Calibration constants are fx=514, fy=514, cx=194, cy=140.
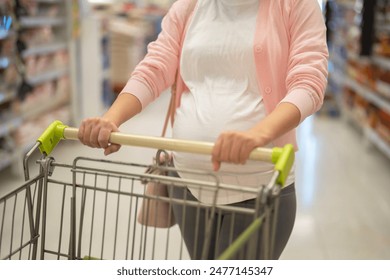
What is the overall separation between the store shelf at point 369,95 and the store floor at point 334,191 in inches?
18.1

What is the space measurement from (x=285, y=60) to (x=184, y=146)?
15.0 inches

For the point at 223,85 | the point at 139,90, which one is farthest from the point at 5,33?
the point at 223,85

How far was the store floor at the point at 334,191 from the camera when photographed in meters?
2.99

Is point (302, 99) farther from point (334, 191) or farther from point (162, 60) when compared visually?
point (334, 191)

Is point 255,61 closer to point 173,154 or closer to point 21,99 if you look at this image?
point 173,154

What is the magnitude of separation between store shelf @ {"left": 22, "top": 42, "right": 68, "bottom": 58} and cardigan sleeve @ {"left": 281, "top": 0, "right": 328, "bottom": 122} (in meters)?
3.62

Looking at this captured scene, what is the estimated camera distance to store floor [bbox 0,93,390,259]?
299 cm

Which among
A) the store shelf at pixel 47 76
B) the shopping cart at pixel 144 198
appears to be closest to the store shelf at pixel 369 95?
the store shelf at pixel 47 76

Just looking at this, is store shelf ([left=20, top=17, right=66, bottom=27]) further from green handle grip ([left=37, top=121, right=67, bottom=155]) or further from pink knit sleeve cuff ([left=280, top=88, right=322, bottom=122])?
pink knit sleeve cuff ([left=280, top=88, right=322, bottom=122])

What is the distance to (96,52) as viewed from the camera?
18.1ft

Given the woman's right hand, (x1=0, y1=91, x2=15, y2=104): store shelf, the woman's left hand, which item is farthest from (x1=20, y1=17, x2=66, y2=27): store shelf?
the woman's left hand

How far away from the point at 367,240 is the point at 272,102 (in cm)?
210

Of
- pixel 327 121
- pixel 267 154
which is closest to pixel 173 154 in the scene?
pixel 267 154

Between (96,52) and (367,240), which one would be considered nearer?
(367,240)
